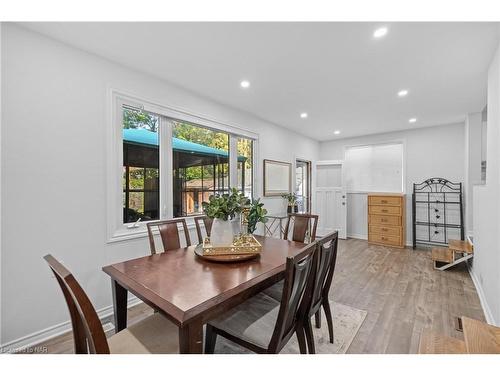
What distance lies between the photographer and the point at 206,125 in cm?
326

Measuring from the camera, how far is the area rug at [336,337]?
1.78 metres

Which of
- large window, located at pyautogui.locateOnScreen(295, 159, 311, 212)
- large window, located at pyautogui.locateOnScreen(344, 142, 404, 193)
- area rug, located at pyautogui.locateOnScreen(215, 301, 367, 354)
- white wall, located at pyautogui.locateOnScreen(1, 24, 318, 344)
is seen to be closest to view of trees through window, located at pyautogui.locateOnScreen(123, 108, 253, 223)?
white wall, located at pyautogui.locateOnScreen(1, 24, 318, 344)

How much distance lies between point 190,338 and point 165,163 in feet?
7.22

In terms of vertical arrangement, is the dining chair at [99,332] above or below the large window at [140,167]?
below

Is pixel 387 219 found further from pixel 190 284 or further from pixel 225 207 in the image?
pixel 190 284

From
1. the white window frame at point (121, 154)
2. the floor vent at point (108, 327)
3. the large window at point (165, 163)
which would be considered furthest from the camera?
the large window at point (165, 163)

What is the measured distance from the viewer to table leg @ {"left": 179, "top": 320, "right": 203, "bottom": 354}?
103 cm

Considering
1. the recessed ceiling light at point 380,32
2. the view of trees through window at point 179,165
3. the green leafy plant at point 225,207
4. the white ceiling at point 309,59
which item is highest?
the white ceiling at point 309,59

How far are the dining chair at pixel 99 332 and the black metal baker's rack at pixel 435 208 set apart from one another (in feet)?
16.9

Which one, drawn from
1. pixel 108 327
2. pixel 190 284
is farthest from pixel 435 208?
pixel 108 327

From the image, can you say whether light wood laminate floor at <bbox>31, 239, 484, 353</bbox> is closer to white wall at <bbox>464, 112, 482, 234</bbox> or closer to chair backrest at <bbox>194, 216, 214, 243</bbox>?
chair backrest at <bbox>194, 216, 214, 243</bbox>

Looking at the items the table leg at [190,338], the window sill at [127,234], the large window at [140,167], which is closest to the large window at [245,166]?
the large window at [140,167]

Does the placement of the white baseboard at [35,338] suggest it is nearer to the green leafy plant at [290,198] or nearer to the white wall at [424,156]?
the green leafy plant at [290,198]
